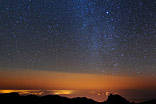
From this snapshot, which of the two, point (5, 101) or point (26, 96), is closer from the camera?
point (5, 101)

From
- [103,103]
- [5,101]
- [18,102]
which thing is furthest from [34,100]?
[103,103]

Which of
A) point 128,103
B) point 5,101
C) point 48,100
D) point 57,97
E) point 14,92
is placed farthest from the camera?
point 128,103

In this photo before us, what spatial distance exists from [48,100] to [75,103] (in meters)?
11.5

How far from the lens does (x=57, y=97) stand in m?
67.8

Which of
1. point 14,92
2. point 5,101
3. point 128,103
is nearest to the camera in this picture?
point 5,101

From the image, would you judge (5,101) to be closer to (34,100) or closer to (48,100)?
(34,100)

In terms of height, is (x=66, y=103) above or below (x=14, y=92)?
below

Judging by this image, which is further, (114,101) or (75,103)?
(114,101)

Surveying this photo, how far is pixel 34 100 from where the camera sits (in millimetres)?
56844

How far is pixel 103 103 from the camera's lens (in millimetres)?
71750

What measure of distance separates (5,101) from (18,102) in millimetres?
3920

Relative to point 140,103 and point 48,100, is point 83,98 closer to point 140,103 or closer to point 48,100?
point 48,100

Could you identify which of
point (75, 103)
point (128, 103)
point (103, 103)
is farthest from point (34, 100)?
point (128, 103)

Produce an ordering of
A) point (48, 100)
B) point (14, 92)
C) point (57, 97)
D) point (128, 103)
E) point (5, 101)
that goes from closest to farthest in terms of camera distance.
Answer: point (5, 101), point (14, 92), point (48, 100), point (57, 97), point (128, 103)
